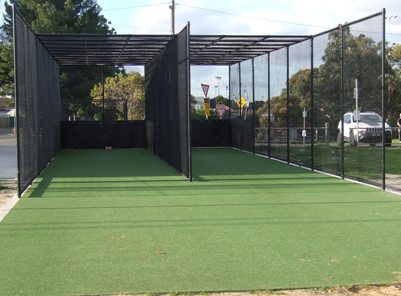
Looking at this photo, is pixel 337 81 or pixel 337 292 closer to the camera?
pixel 337 292

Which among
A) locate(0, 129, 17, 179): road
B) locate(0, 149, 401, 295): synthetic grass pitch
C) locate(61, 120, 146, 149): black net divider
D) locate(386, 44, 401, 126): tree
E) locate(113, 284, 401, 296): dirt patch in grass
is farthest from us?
locate(386, 44, 401, 126): tree

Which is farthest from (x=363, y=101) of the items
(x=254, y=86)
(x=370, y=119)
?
(x=254, y=86)

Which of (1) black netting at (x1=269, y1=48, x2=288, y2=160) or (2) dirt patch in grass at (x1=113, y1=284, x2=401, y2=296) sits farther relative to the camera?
(1) black netting at (x1=269, y1=48, x2=288, y2=160)

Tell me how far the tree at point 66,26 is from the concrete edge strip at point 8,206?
19761mm

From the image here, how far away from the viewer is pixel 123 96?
32188 millimetres

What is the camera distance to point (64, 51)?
54.7 feet

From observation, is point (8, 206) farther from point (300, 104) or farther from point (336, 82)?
point (300, 104)

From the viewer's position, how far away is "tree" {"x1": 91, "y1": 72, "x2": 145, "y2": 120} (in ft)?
75.5

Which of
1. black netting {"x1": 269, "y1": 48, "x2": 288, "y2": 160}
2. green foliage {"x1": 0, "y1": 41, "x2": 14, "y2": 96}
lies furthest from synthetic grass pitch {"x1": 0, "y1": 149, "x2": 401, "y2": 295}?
green foliage {"x1": 0, "y1": 41, "x2": 14, "y2": 96}

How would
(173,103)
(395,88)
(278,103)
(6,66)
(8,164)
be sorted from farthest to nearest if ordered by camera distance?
(6,66), (395,88), (278,103), (8,164), (173,103)

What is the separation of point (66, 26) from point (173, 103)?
1876 centimetres

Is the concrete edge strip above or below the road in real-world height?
below

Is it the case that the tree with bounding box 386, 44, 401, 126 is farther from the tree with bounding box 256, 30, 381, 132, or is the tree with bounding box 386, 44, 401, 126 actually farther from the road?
the road

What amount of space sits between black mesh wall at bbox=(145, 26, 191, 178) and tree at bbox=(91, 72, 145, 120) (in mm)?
4964
